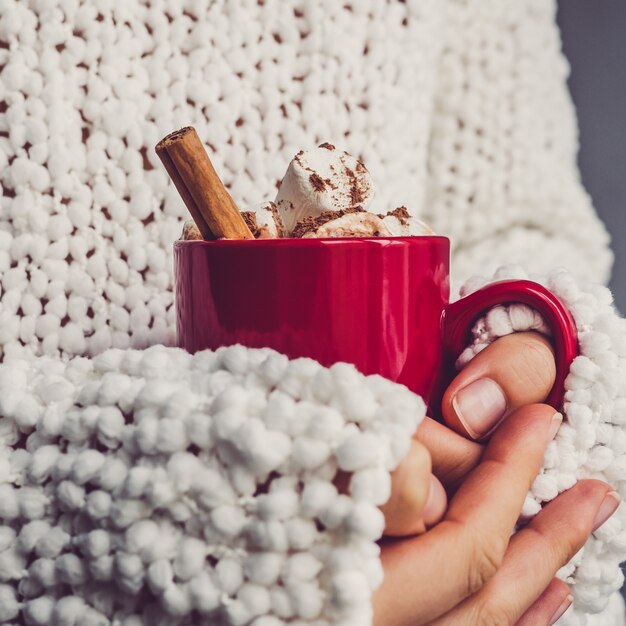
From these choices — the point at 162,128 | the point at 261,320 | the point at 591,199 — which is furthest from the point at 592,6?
the point at 261,320

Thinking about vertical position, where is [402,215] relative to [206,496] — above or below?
above

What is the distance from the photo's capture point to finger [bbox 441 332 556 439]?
1.19 ft

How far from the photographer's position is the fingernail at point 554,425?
0.36 m

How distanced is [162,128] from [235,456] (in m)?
0.30

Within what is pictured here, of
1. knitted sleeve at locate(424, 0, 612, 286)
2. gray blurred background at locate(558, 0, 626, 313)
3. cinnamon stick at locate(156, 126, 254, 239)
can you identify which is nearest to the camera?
cinnamon stick at locate(156, 126, 254, 239)

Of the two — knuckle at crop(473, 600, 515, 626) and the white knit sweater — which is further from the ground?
the white knit sweater

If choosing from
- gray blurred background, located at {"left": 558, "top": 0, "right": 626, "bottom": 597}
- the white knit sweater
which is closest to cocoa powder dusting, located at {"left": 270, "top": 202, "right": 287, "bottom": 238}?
the white knit sweater

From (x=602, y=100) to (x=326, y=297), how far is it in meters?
0.73

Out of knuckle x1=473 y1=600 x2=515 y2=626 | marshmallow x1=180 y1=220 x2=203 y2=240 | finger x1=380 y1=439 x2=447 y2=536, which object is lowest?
knuckle x1=473 y1=600 x2=515 y2=626

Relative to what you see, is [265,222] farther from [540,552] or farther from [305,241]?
[540,552]

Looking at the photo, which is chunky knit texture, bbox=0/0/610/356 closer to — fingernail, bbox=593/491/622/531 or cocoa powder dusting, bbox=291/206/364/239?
cocoa powder dusting, bbox=291/206/364/239

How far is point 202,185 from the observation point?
362mm

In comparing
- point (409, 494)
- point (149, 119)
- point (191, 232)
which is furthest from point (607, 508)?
point (149, 119)

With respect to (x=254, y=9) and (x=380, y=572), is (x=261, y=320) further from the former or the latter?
(x=254, y=9)
